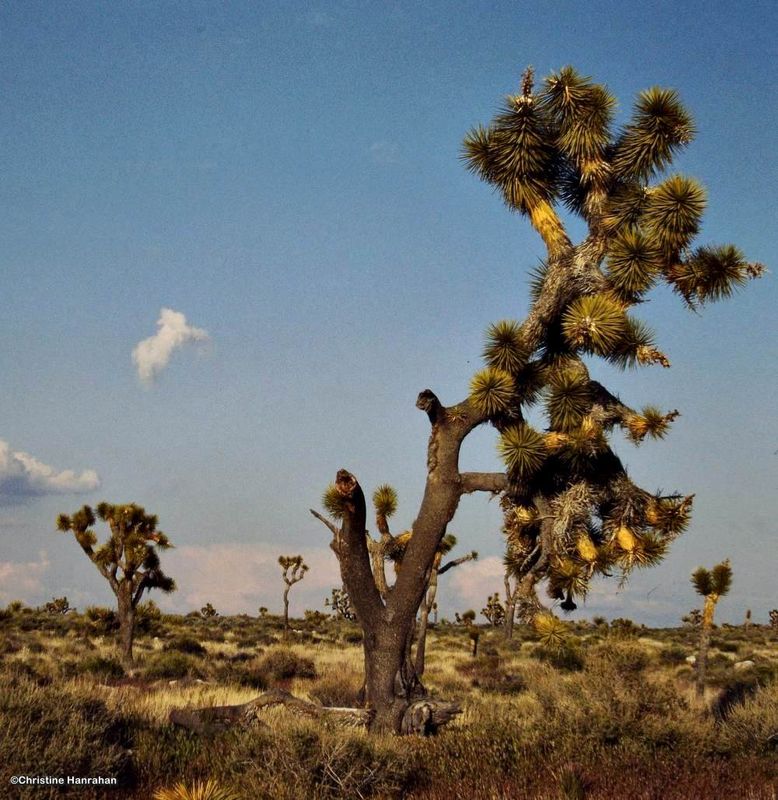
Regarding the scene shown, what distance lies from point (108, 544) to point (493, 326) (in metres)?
16.8

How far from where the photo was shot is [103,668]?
1967 cm

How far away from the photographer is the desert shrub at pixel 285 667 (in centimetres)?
2102

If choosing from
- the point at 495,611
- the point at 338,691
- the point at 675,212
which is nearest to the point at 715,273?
the point at 675,212

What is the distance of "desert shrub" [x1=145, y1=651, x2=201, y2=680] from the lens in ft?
65.3

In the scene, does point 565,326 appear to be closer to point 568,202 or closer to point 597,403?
point 597,403

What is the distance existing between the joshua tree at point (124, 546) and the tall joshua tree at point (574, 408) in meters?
14.4

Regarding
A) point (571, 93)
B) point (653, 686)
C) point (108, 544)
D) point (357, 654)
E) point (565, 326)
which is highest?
point (571, 93)

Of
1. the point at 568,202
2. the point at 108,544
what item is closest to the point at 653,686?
the point at 568,202

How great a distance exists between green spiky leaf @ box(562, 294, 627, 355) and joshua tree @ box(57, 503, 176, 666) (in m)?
16.9

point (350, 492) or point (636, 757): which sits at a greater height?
point (350, 492)

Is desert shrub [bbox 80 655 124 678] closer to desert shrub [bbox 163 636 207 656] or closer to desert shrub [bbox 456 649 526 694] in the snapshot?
desert shrub [bbox 163 636 207 656]

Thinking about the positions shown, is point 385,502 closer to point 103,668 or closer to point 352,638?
point 103,668

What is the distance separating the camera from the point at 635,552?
406 inches

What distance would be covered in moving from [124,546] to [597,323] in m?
17.9
